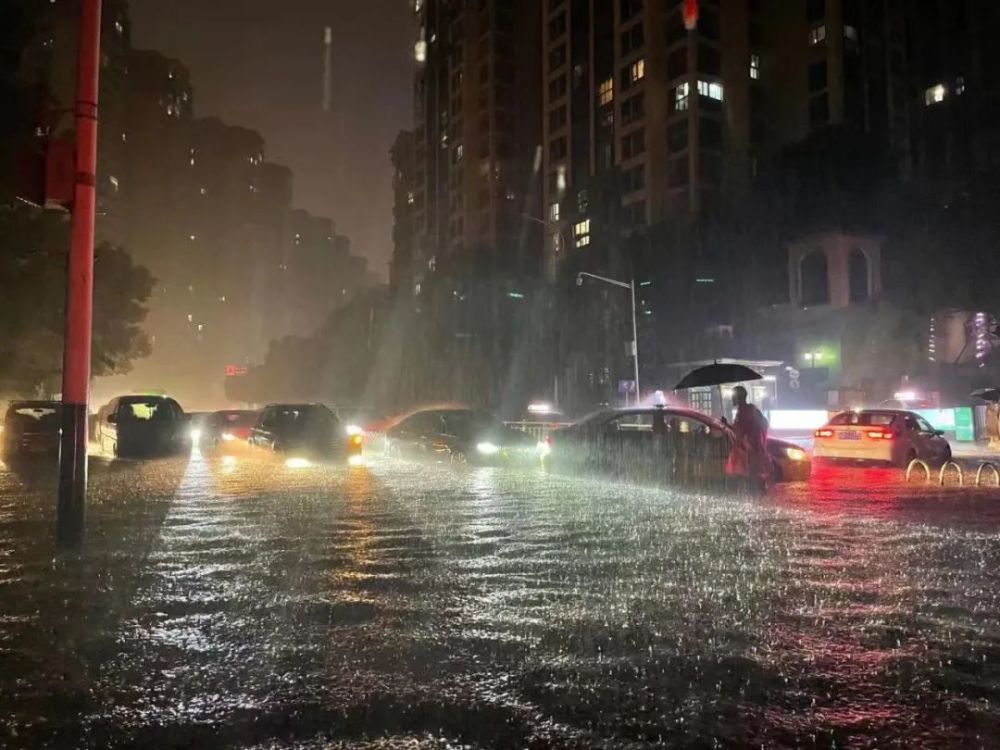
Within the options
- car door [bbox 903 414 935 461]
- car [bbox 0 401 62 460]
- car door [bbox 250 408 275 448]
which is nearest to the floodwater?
car door [bbox 250 408 275 448]

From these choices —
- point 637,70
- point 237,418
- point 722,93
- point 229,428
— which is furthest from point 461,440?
point 637,70

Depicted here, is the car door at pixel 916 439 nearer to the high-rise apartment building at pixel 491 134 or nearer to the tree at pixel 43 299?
the tree at pixel 43 299

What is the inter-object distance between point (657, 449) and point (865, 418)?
8.23m

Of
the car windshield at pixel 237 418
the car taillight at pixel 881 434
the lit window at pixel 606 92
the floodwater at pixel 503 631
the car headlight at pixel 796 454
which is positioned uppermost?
the lit window at pixel 606 92

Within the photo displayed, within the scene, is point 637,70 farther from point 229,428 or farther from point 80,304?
point 80,304

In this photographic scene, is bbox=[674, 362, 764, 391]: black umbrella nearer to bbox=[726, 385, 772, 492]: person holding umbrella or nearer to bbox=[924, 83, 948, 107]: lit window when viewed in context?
bbox=[726, 385, 772, 492]: person holding umbrella

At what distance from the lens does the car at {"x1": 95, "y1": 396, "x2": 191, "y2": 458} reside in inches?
872

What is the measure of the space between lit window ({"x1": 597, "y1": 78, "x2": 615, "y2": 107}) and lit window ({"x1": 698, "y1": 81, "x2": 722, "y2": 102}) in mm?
9810

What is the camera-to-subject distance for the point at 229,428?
24734 millimetres

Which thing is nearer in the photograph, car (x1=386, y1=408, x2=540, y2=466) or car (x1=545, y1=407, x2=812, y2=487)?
→ car (x1=545, y1=407, x2=812, y2=487)

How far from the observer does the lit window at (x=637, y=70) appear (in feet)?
225

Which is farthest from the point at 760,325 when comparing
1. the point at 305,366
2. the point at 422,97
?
the point at 422,97

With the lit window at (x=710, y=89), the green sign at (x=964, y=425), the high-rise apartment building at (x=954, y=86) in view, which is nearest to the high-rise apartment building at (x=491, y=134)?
the lit window at (x=710, y=89)

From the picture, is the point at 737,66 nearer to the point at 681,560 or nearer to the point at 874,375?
the point at 874,375
